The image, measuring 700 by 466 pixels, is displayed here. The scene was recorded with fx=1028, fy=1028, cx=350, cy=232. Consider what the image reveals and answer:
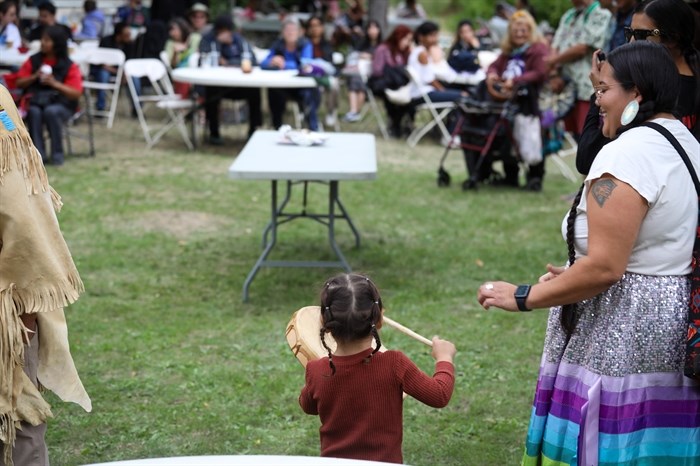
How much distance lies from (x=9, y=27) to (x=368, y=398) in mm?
11337

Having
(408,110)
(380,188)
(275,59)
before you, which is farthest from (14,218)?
(408,110)

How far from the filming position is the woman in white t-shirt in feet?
8.06

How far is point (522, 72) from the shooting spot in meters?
9.26

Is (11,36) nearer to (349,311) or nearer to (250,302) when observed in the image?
(250,302)

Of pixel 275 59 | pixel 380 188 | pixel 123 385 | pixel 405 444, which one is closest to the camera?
pixel 405 444

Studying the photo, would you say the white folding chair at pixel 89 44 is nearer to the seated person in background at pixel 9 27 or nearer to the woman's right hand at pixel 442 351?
the seated person in background at pixel 9 27

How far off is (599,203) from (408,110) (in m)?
9.95

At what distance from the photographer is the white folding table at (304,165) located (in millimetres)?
5441

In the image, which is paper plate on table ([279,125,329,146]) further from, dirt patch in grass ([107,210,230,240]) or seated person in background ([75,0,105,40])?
seated person in background ([75,0,105,40])

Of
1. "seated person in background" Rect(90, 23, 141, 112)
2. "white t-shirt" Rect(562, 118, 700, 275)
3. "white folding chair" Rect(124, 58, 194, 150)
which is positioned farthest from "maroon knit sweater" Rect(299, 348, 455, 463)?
"seated person in background" Rect(90, 23, 141, 112)

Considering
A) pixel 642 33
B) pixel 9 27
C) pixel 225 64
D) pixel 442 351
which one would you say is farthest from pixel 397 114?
pixel 442 351

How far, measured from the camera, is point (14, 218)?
261 cm

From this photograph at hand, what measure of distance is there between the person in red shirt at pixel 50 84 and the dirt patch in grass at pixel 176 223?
7.53 feet

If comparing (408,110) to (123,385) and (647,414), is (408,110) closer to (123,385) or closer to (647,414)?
(123,385)
